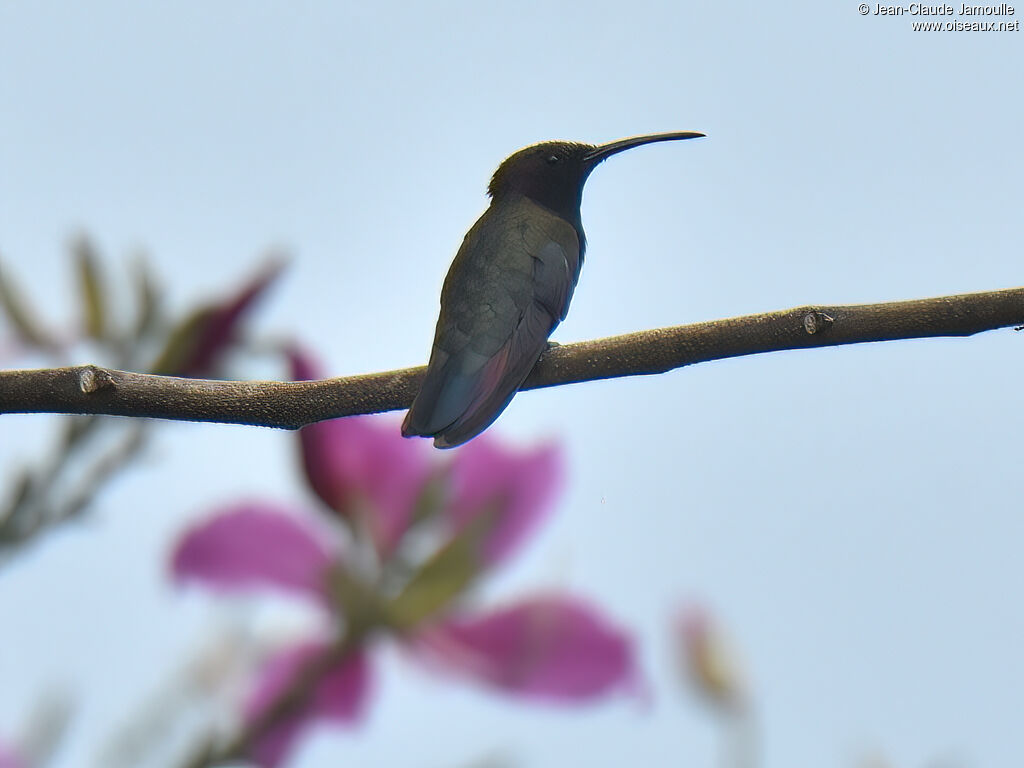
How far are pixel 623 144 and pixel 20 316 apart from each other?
464 mm

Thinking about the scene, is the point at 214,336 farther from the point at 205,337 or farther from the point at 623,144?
the point at 623,144

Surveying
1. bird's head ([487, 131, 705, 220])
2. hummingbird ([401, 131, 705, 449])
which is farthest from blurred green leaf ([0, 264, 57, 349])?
bird's head ([487, 131, 705, 220])

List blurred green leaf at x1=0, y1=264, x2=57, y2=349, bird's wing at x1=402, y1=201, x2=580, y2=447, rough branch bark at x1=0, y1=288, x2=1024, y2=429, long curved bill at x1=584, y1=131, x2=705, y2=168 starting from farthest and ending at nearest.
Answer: long curved bill at x1=584, y1=131, x2=705, y2=168 → blurred green leaf at x1=0, y1=264, x2=57, y2=349 → bird's wing at x1=402, y1=201, x2=580, y2=447 → rough branch bark at x1=0, y1=288, x2=1024, y2=429

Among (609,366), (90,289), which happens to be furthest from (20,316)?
(609,366)

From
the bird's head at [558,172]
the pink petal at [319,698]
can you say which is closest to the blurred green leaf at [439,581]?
the pink petal at [319,698]

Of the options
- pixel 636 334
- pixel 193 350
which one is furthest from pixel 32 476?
pixel 636 334

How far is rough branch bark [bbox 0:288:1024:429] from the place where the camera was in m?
0.50

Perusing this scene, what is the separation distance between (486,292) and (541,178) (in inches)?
9.0

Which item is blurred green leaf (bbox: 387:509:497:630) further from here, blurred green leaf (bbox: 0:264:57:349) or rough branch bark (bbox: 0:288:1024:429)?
blurred green leaf (bbox: 0:264:57:349)

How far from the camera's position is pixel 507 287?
80 centimetres

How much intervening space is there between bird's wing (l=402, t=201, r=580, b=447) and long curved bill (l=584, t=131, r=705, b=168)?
0.24ft

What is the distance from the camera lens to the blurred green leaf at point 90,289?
2.23ft

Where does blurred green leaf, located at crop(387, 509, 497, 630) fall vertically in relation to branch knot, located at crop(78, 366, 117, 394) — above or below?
below

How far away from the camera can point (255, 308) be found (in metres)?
0.69
